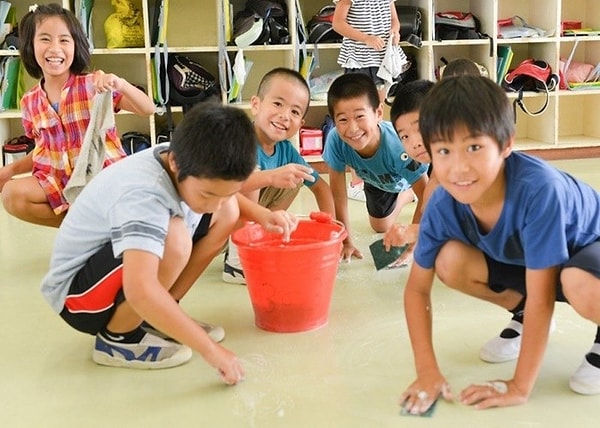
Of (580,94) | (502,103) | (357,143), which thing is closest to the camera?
(502,103)

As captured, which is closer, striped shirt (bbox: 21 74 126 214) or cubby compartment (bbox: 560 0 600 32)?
striped shirt (bbox: 21 74 126 214)

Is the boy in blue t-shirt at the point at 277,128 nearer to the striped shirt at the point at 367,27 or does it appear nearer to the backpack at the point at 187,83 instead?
the striped shirt at the point at 367,27

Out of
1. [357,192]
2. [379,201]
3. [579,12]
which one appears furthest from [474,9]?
[379,201]

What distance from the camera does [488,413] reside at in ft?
4.61

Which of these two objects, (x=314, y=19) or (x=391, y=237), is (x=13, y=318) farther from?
(x=314, y=19)

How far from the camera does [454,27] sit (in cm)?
434

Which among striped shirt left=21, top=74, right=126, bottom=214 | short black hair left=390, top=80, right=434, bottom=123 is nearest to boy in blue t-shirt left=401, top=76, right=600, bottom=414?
short black hair left=390, top=80, right=434, bottom=123

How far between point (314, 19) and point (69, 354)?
290cm

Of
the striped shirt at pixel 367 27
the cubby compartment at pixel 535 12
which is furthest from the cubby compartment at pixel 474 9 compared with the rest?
the striped shirt at pixel 367 27

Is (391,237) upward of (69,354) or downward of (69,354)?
upward

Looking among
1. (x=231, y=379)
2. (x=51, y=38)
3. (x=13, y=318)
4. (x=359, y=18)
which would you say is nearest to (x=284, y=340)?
(x=231, y=379)

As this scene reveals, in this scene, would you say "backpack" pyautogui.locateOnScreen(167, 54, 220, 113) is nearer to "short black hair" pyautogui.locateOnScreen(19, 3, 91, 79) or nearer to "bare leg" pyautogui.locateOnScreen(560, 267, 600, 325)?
"short black hair" pyautogui.locateOnScreen(19, 3, 91, 79)

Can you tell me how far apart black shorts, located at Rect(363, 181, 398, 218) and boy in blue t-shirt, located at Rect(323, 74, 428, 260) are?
0.06 meters

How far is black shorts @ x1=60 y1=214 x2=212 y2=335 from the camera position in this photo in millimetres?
1563
